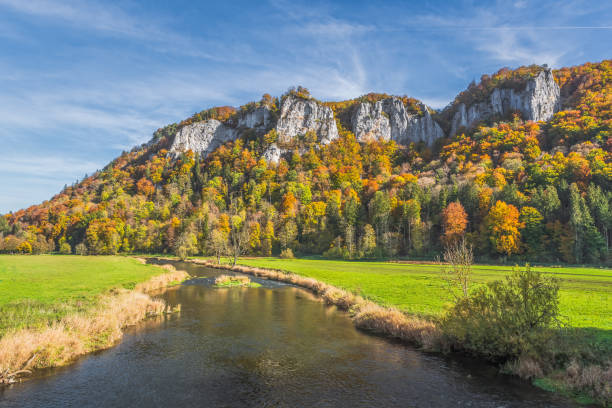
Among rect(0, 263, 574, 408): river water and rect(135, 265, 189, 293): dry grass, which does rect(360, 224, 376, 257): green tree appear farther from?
rect(0, 263, 574, 408): river water

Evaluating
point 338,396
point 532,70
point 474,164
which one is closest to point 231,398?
point 338,396

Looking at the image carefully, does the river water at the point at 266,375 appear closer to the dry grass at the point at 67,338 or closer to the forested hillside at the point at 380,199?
the dry grass at the point at 67,338

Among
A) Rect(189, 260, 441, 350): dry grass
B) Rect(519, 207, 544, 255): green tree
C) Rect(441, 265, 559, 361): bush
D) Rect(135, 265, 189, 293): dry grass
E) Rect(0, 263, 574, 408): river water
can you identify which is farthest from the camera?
Rect(519, 207, 544, 255): green tree

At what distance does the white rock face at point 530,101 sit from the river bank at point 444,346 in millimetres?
167755

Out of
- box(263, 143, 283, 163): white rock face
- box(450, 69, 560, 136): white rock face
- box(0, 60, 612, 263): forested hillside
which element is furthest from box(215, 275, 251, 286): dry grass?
box(450, 69, 560, 136): white rock face

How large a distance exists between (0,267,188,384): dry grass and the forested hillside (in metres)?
60.1

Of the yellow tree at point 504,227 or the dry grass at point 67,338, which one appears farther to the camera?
the yellow tree at point 504,227

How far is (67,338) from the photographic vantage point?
61.5 feet

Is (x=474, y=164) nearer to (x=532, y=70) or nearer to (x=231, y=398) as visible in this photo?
(x=532, y=70)

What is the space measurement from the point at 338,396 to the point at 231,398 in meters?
4.84

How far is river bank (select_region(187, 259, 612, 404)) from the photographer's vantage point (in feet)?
43.8

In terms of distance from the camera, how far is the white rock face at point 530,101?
501 ft

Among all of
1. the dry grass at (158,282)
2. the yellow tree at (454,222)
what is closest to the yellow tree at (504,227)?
the yellow tree at (454,222)

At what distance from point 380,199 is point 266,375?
330 feet
